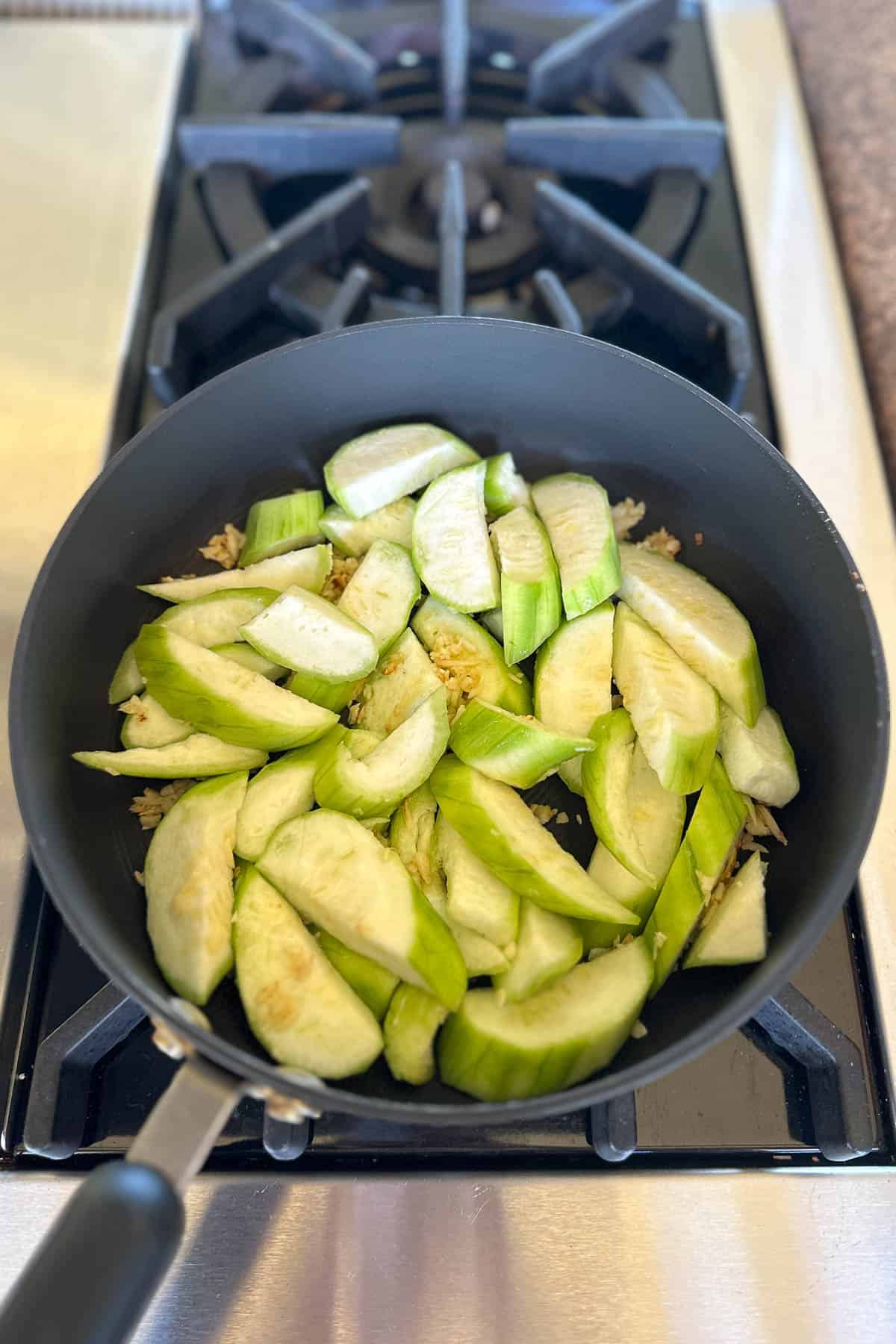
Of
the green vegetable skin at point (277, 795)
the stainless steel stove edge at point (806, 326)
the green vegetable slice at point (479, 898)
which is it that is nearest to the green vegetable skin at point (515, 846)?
the green vegetable slice at point (479, 898)

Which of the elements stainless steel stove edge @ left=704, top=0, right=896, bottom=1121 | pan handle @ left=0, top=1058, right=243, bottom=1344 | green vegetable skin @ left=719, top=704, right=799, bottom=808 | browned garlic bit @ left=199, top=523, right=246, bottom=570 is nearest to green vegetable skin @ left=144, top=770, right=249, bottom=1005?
pan handle @ left=0, top=1058, right=243, bottom=1344

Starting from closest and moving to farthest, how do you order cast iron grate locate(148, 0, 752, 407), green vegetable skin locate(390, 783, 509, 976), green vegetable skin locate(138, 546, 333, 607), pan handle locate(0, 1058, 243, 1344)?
1. pan handle locate(0, 1058, 243, 1344)
2. green vegetable skin locate(390, 783, 509, 976)
3. green vegetable skin locate(138, 546, 333, 607)
4. cast iron grate locate(148, 0, 752, 407)

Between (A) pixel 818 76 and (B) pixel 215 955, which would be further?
(A) pixel 818 76

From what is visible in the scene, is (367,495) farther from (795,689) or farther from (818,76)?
(818,76)

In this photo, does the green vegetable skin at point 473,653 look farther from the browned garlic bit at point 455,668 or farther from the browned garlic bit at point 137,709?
the browned garlic bit at point 137,709

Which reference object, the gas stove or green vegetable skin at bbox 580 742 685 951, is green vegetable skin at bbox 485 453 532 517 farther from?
green vegetable skin at bbox 580 742 685 951

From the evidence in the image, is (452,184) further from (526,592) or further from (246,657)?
(246,657)

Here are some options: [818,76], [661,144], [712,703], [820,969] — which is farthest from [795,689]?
[818,76]
